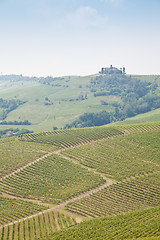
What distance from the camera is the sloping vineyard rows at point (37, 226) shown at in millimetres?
52844

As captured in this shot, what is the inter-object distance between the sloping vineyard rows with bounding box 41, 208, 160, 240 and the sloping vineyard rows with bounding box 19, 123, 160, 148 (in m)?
56.9

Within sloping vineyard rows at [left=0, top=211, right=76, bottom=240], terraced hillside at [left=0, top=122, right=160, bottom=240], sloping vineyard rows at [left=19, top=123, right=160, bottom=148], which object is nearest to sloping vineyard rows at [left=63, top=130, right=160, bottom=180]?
terraced hillside at [left=0, top=122, right=160, bottom=240]

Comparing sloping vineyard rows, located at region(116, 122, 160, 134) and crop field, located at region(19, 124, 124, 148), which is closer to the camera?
crop field, located at region(19, 124, 124, 148)

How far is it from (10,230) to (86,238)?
16184 mm

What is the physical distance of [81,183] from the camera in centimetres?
7875

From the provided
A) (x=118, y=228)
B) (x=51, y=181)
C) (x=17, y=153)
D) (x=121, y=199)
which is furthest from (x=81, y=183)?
(x=17, y=153)

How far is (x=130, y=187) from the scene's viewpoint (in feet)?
243

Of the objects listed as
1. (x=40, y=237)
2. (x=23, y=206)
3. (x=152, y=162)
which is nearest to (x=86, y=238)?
(x=40, y=237)

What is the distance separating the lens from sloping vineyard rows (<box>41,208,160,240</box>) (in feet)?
154

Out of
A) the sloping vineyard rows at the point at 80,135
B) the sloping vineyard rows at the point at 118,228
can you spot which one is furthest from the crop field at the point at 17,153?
the sloping vineyard rows at the point at 118,228

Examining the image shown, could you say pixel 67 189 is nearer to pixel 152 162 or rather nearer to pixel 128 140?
pixel 152 162

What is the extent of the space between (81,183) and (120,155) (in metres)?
23.3

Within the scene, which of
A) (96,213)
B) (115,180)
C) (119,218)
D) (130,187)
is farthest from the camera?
(115,180)

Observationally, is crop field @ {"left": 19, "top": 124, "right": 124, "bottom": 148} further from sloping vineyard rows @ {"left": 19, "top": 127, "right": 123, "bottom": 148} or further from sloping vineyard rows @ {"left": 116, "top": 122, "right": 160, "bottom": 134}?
sloping vineyard rows @ {"left": 116, "top": 122, "right": 160, "bottom": 134}
